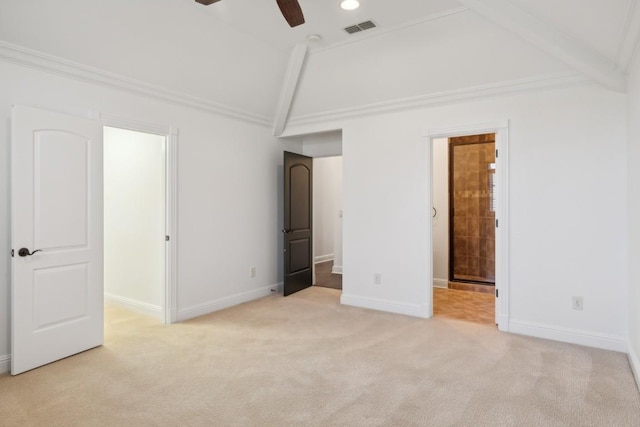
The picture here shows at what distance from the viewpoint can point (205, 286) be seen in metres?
4.53

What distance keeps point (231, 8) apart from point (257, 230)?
9.23ft

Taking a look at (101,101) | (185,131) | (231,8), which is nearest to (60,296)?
(101,101)

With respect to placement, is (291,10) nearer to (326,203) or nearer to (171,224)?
(171,224)

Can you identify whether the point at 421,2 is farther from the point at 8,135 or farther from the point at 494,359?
the point at 8,135

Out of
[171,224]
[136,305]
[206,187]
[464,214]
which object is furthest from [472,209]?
[136,305]

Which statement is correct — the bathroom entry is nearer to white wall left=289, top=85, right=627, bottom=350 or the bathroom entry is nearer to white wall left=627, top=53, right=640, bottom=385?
white wall left=289, top=85, right=627, bottom=350

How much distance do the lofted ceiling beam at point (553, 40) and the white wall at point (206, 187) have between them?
3.06 meters

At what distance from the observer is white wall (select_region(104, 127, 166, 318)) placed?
Result: 4281 millimetres

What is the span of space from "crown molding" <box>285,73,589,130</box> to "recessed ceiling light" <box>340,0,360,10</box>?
1.41 meters

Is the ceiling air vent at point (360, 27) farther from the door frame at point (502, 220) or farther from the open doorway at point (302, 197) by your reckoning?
the open doorway at point (302, 197)

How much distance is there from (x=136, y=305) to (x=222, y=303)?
101cm

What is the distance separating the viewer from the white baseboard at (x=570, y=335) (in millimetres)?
3361

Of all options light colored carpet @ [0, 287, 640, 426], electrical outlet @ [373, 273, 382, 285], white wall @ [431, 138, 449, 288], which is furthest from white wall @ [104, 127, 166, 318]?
white wall @ [431, 138, 449, 288]

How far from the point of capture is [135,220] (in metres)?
4.59
